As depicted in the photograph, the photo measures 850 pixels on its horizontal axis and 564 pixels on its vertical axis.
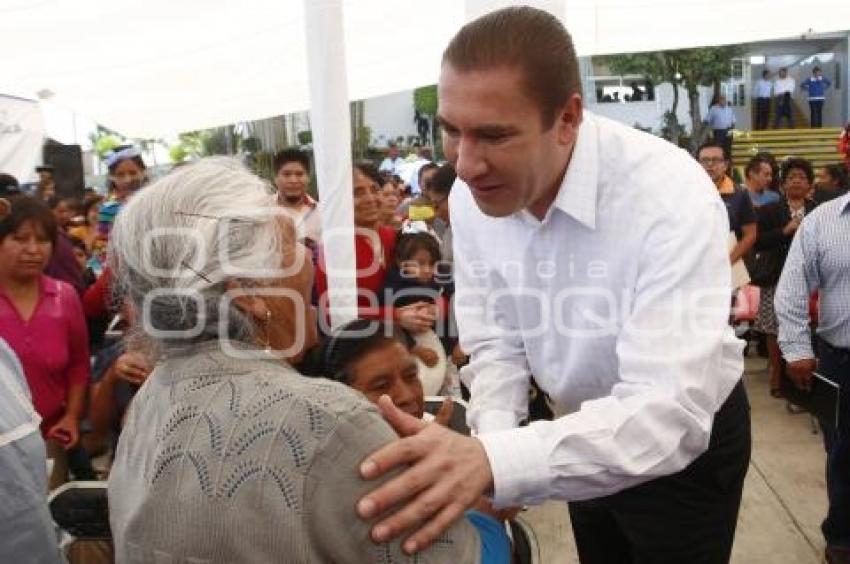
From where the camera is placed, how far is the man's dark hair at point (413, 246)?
4075 mm

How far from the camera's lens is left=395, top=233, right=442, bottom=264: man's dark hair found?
4075 mm

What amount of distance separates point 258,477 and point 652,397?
2.28 ft

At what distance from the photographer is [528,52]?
4.64 feet

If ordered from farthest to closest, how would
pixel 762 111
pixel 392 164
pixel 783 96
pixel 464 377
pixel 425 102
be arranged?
pixel 425 102 → pixel 762 111 → pixel 783 96 → pixel 392 164 → pixel 464 377

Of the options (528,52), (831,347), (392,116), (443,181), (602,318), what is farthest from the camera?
(392,116)

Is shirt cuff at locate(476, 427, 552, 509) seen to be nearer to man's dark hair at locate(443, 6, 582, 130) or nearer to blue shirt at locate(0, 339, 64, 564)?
man's dark hair at locate(443, 6, 582, 130)

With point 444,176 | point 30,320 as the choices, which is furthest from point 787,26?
point 30,320

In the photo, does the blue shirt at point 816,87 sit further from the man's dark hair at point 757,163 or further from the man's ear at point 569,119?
the man's ear at point 569,119

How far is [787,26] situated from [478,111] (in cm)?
487

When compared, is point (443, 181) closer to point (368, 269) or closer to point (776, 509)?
point (368, 269)

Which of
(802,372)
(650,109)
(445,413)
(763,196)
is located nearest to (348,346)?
(445,413)

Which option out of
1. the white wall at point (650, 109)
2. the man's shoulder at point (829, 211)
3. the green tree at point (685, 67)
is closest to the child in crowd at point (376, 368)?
the man's shoulder at point (829, 211)

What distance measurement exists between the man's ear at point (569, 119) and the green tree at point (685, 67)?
22.6m

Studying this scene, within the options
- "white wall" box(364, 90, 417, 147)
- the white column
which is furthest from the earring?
"white wall" box(364, 90, 417, 147)
